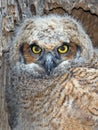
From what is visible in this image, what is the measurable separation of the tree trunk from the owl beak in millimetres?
357

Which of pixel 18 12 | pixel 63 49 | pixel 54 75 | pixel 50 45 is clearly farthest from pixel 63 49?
pixel 18 12

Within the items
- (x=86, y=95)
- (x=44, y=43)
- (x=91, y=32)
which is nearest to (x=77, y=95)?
(x=86, y=95)

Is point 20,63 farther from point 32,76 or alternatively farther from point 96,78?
point 96,78

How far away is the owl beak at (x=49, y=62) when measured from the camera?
18.2ft

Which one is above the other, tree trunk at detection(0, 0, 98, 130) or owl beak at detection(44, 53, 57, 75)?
tree trunk at detection(0, 0, 98, 130)

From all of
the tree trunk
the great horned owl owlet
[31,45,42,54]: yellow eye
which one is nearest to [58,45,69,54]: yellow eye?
the great horned owl owlet

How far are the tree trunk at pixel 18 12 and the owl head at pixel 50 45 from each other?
94mm

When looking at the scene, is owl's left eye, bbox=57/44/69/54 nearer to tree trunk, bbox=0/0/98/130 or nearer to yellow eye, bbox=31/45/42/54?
yellow eye, bbox=31/45/42/54

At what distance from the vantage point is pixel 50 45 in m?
5.54

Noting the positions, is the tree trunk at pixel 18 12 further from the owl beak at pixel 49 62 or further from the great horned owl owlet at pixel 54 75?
the owl beak at pixel 49 62

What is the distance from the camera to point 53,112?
5664 millimetres

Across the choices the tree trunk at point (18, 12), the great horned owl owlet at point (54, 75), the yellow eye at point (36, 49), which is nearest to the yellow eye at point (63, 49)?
the great horned owl owlet at point (54, 75)

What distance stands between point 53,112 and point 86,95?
30cm

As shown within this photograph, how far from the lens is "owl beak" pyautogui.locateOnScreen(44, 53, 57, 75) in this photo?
555cm
